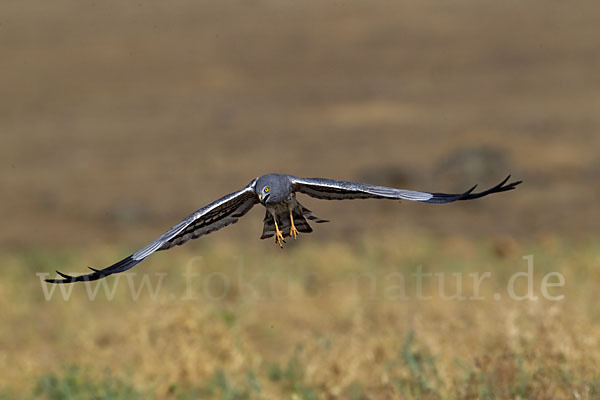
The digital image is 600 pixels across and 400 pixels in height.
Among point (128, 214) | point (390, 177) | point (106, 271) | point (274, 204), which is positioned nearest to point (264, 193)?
point (274, 204)

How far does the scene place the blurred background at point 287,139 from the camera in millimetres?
9039

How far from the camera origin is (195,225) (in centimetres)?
545

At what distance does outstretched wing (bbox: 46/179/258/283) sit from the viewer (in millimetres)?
4969

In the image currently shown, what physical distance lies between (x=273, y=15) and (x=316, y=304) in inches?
1612

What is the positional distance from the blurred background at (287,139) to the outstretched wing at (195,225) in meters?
1.69

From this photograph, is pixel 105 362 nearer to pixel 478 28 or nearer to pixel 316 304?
pixel 316 304

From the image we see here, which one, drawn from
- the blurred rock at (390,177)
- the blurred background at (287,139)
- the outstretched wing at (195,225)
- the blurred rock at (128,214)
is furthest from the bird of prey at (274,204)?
the blurred rock at (390,177)

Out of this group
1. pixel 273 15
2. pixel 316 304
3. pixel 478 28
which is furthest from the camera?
pixel 273 15

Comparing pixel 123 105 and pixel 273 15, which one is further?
pixel 273 15

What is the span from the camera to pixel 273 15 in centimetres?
4944

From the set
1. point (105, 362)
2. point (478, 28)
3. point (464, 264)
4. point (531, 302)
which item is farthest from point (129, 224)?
point (478, 28)

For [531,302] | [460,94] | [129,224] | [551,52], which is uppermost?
[551,52]

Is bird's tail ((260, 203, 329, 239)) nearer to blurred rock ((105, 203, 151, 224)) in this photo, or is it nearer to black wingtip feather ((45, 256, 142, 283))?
black wingtip feather ((45, 256, 142, 283))

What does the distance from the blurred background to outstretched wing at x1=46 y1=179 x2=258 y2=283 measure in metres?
1.69
